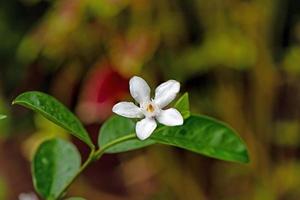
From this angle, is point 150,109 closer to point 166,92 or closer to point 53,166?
point 166,92

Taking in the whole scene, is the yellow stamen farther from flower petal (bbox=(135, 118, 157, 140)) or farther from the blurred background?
the blurred background

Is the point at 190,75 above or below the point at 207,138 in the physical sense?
below

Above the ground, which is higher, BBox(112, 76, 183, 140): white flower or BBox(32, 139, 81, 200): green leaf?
BBox(112, 76, 183, 140): white flower

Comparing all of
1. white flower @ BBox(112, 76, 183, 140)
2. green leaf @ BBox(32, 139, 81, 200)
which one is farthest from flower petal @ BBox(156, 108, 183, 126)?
green leaf @ BBox(32, 139, 81, 200)

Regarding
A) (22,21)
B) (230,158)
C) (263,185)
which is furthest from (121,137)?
(22,21)

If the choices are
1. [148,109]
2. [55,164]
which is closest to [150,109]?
[148,109]

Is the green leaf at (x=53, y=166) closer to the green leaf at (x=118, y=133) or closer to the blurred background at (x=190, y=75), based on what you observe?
the green leaf at (x=118, y=133)

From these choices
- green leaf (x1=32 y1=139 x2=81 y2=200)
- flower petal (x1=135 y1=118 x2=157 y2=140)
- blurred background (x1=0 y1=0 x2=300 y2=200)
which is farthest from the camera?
blurred background (x1=0 y1=0 x2=300 y2=200)

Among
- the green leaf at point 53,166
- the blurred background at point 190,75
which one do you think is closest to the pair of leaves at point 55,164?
the green leaf at point 53,166
